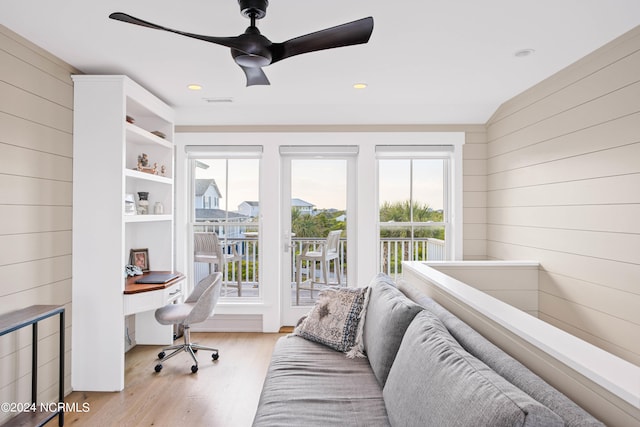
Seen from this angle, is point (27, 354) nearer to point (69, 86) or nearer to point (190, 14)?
point (69, 86)

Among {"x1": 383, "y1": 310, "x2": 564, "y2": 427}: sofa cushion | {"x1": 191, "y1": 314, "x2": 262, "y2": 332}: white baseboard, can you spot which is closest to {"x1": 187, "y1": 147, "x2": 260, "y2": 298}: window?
{"x1": 191, "y1": 314, "x2": 262, "y2": 332}: white baseboard

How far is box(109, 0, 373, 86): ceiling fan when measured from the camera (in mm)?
1650

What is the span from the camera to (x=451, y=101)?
375 centimetres

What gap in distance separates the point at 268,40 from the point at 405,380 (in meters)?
1.65

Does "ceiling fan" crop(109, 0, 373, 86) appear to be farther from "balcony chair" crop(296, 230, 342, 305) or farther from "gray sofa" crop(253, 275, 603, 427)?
"balcony chair" crop(296, 230, 342, 305)

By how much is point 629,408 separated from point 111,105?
3317 millimetres

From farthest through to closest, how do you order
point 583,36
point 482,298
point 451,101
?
point 451,101 → point 583,36 → point 482,298

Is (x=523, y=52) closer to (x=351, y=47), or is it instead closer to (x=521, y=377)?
(x=351, y=47)

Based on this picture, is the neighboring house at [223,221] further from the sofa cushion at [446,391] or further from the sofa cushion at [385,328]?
the sofa cushion at [446,391]

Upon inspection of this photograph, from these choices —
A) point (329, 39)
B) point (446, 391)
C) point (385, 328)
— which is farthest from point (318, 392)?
point (329, 39)

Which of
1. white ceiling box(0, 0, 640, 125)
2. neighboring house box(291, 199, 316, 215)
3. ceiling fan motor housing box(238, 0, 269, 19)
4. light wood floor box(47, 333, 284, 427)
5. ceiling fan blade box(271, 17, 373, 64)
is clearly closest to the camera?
ceiling fan blade box(271, 17, 373, 64)

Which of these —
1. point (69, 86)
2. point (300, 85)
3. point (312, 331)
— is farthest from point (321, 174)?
point (69, 86)

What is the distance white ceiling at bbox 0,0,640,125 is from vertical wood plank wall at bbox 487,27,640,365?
22cm

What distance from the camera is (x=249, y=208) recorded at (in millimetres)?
4344
